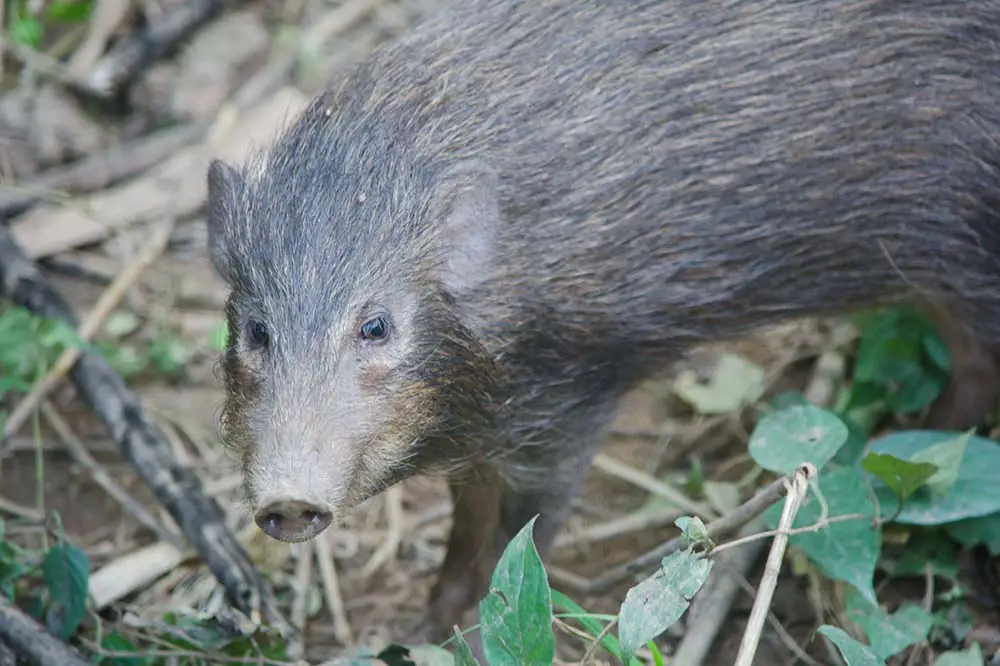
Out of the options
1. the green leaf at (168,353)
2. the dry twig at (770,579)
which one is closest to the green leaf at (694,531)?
the dry twig at (770,579)

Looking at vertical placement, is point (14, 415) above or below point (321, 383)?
below

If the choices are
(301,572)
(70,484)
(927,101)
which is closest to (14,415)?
(70,484)

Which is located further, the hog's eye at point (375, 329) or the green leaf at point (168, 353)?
the green leaf at point (168, 353)

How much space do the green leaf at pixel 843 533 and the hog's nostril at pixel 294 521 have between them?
1.33m

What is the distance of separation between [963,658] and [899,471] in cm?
50

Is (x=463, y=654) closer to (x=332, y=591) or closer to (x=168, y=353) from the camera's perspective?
(x=332, y=591)

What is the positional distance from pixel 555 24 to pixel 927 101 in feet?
3.34

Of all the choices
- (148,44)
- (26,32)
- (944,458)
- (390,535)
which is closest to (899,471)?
(944,458)

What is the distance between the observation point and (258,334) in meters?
3.47

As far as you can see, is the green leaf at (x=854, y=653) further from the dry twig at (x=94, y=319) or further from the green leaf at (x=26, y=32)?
the green leaf at (x=26, y=32)

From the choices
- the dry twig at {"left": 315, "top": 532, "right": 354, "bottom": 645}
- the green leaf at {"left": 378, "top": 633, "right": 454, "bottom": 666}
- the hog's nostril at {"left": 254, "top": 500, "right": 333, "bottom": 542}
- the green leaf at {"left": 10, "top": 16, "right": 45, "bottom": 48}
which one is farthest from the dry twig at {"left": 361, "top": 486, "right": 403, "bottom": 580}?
the green leaf at {"left": 10, "top": 16, "right": 45, "bottom": 48}

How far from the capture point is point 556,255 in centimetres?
377

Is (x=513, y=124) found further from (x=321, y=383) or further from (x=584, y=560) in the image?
(x=584, y=560)

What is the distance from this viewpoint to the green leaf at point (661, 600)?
3.03 meters
